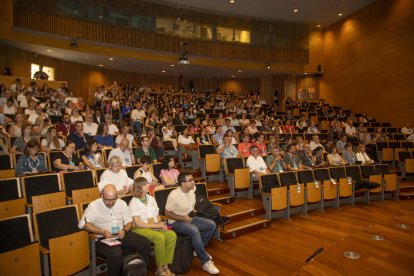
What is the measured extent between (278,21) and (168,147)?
10210mm

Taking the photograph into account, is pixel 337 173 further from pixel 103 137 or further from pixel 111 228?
pixel 111 228

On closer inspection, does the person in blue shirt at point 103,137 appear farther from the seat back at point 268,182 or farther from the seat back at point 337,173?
the seat back at point 337,173

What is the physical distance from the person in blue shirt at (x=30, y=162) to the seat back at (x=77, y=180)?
1.96ft

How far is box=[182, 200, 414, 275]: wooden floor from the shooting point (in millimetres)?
3275

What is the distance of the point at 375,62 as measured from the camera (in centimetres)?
1223

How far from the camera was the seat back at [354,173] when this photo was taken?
20.5 ft

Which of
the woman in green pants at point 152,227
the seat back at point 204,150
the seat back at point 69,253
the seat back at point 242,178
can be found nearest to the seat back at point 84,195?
the woman in green pants at point 152,227

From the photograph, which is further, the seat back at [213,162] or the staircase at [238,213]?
the seat back at [213,162]

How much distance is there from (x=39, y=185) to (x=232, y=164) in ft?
9.90

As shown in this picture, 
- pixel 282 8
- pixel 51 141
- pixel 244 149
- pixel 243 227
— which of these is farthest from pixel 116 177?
pixel 282 8

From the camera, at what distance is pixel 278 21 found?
14844 millimetres

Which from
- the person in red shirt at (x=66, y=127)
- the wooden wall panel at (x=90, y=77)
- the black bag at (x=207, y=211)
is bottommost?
the black bag at (x=207, y=211)

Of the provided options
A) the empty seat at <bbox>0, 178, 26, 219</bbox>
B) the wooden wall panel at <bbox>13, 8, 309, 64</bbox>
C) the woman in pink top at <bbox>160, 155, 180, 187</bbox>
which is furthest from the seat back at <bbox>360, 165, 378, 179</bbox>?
the wooden wall panel at <bbox>13, 8, 309, 64</bbox>

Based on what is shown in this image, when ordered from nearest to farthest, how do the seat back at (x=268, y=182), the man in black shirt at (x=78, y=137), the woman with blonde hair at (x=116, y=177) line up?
the woman with blonde hair at (x=116, y=177) < the seat back at (x=268, y=182) < the man in black shirt at (x=78, y=137)
